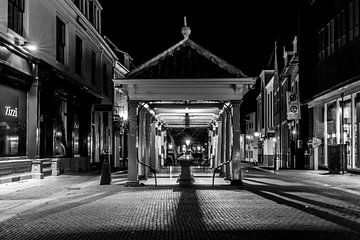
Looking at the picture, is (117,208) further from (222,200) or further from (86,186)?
(86,186)


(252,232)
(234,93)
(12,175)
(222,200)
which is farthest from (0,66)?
(252,232)

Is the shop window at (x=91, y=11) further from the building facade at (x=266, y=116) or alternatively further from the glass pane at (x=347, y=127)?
the building facade at (x=266, y=116)

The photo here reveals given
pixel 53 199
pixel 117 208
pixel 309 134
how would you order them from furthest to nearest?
pixel 309 134
pixel 53 199
pixel 117 208

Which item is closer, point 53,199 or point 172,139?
point 53,199

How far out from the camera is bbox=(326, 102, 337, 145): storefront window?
33.7 meters

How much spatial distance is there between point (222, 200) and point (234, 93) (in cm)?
619

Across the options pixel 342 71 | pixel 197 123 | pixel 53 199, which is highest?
pixel 342 71

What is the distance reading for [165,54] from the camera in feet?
70.3

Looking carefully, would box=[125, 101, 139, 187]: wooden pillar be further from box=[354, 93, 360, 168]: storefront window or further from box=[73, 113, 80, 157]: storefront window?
box=[354, 93, 360, 168]: storefront window

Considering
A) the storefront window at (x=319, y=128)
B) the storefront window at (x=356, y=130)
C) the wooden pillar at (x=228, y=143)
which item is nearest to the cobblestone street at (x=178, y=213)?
the wooden pillar at (x=228, y=143)

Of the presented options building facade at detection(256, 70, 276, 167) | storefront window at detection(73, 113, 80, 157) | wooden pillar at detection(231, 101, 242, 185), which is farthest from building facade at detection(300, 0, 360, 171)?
building facade at detection(256, 70, 276, 167)

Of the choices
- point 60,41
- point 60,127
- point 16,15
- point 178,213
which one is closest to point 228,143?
point 60,127

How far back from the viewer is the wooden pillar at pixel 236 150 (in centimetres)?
2036

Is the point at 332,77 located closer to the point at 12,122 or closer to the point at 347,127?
the point at 347,127
